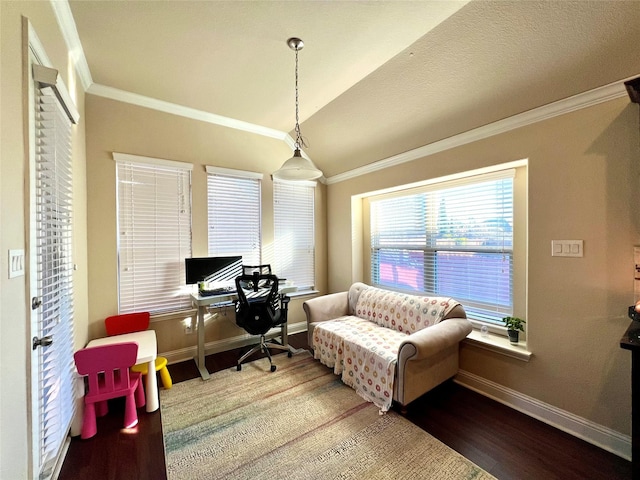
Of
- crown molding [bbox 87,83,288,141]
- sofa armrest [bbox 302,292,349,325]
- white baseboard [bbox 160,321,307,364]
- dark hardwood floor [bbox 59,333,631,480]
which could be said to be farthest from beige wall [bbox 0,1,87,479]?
sofa armrest [bbox 302,292,349,325]

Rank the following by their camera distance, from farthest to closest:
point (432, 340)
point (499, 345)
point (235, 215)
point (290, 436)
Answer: point (235, 215) < point (499, 345) < point (432, 340) < point (290, 436)

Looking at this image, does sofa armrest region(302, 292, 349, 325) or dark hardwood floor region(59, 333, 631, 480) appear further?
sofa armrest region(302, 292, 349, 325)

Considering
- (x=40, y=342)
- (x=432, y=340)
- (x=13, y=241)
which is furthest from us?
(x=432, y=340)

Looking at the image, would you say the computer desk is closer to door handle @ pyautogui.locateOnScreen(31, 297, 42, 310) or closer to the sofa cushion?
door handle @ pyautogui.locateOnScreen(31, 297, 42, 310)

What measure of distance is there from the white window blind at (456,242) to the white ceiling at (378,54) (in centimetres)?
67

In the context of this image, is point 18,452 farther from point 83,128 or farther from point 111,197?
point 83,128

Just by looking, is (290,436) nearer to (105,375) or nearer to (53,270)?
(105,375)

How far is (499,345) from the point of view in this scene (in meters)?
2.23

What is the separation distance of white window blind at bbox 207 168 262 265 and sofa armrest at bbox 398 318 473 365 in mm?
2278

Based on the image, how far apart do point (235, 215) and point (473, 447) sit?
10.6 feet

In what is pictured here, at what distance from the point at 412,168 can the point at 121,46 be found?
288 centimetres

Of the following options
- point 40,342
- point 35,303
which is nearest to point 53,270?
point 35,303

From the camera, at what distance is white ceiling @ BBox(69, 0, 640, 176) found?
1.60m

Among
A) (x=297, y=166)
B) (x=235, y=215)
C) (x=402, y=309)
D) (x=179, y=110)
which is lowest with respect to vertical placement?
(x=402, y=309)
